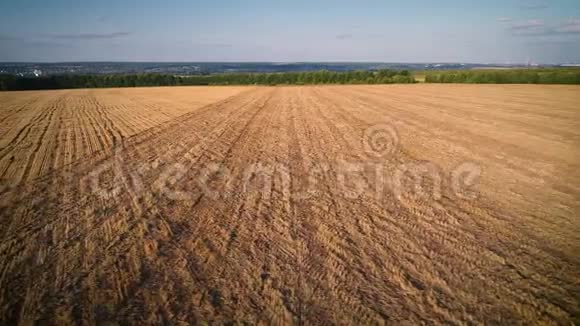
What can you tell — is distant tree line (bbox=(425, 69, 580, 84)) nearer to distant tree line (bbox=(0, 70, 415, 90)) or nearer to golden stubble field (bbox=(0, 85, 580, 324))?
distant tree line (bbox=(0, 70, 415, 90))

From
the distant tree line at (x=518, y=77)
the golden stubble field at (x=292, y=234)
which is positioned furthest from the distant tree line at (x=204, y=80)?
the golden stubble field at (x=292, y=234)

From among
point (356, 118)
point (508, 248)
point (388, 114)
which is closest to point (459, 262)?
point (508, 248)

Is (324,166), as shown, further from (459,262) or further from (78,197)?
(78,197)

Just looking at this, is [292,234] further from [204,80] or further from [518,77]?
[204,80]

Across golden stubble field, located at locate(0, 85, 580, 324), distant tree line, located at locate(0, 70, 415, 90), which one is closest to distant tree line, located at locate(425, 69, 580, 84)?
distant tree line, located at locate(0, 70, 415, 90)

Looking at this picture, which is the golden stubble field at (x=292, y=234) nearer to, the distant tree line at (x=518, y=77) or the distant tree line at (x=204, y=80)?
the distant tree line at (x=518, y=77)
